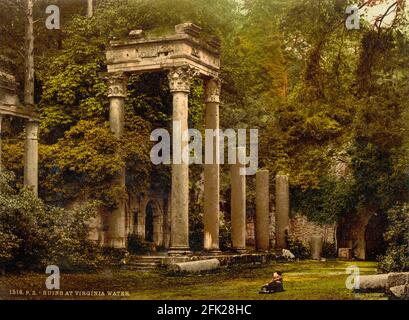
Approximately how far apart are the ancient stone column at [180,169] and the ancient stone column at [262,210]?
18.7 feet

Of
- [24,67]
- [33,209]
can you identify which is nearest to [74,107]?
[24,67]

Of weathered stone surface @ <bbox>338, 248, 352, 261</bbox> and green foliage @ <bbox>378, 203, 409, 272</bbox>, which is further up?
green foliage @ <bbox>378, 203, 409, 272</bbox>

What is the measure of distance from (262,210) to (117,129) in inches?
264

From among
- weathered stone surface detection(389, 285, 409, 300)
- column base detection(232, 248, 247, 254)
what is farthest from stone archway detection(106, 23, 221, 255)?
weathered stone surface detection(389, 285, 409, 300)

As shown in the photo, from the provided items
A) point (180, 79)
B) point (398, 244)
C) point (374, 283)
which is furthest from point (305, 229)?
point (374, 283)

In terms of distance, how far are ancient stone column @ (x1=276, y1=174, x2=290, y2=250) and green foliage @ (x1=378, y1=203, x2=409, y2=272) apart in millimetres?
8517

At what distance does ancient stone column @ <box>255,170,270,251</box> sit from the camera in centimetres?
2642

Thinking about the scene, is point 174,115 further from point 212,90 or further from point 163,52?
point 212,90

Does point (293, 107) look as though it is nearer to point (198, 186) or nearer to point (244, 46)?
point (244, 46)

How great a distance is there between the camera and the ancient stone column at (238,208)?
24844 millimetres

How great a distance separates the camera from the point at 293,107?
78.2ft

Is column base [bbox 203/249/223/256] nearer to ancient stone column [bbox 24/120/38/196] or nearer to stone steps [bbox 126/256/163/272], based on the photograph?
stone steps [bbox 126/256/163/272]
